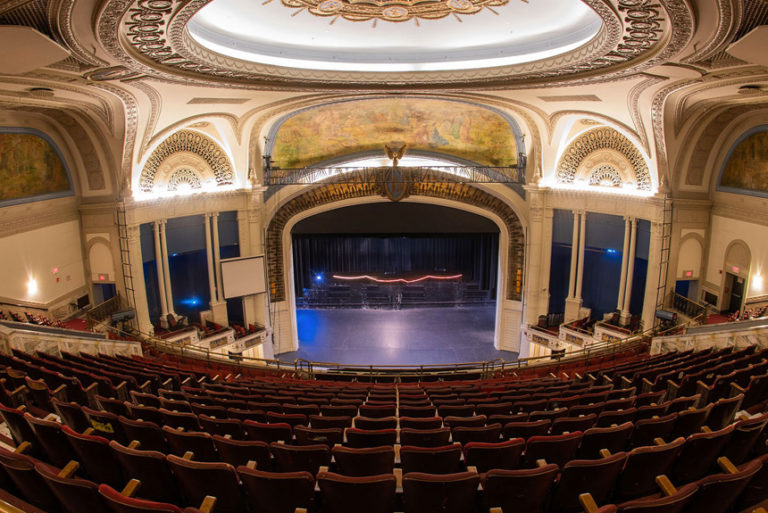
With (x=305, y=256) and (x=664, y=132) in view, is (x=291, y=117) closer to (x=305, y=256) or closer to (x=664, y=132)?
(x=305, y=256)

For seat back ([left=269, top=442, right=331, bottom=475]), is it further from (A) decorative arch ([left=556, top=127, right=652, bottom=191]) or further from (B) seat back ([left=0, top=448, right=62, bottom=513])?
(A) decorative arch ([left=556, top=127, right=652, bottom=191])

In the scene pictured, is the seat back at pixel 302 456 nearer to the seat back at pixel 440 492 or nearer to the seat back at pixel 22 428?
the seat back at pixel 440 492

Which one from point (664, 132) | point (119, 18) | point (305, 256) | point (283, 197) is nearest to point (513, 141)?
point (664, 132)

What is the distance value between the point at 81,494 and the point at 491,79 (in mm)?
11955

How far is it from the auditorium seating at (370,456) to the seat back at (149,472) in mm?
11

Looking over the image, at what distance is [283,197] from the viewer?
62.7 feet

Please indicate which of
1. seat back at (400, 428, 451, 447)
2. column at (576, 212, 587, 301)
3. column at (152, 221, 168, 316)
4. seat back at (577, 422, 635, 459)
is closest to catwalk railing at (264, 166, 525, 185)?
column at (576, 212, 587, 301)

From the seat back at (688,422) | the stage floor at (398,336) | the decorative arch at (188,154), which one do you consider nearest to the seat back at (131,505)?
the seat back at (688,422)

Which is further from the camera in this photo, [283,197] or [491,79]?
[283,197]

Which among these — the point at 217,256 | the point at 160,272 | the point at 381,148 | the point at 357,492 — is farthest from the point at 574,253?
the point at 357,492

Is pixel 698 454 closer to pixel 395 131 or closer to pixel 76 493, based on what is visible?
pixel 76 493

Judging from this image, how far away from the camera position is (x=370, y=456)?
13.2 feet

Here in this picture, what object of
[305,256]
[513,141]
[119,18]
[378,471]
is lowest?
[305,256]

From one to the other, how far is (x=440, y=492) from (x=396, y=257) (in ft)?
73.2
